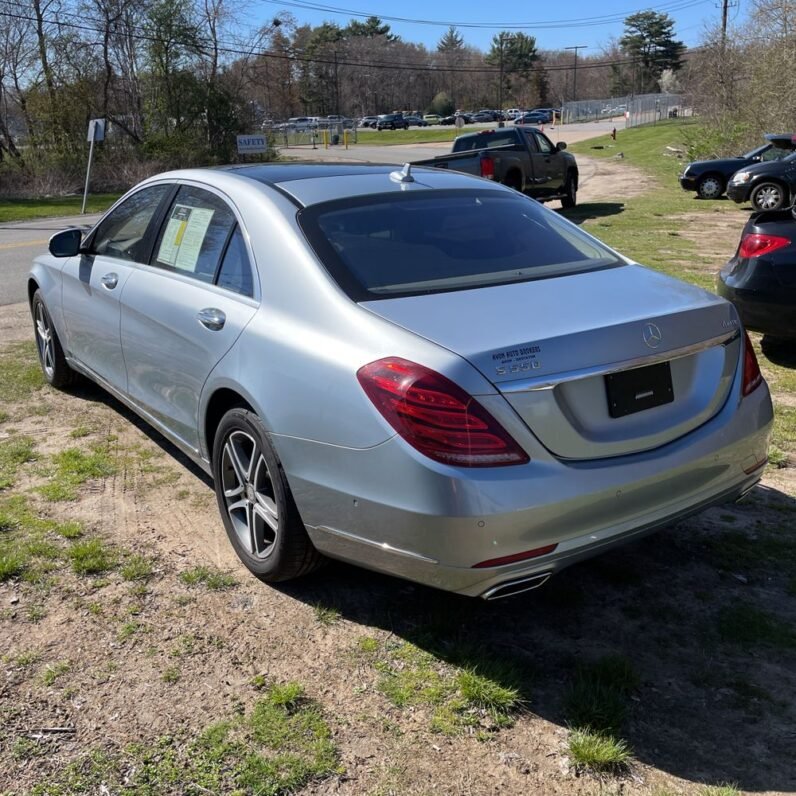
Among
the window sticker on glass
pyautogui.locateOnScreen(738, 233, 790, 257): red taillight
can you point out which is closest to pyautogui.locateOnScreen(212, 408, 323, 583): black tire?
the window sticker on glass

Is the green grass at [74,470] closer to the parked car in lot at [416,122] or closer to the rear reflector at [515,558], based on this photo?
the rear reflector at [515,558]

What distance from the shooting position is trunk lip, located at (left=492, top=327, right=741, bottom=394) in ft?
8.68

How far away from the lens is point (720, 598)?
11.0 feet

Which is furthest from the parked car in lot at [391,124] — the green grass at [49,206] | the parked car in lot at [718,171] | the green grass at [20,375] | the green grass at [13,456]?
the green grass at [13,456]

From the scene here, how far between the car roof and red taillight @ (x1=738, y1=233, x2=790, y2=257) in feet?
9.37

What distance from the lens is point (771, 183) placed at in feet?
56.7

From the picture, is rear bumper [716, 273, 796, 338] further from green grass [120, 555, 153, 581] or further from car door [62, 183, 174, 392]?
green grass [120, 555, 153, 581]

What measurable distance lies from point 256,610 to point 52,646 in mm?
749

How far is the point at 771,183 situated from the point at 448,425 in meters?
17.0

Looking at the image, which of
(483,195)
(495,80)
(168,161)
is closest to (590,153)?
(168,161)

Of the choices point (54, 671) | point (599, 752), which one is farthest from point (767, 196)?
point (54, 671)

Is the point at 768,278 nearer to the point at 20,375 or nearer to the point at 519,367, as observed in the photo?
the point at 519,367

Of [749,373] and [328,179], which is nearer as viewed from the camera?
[749,373]

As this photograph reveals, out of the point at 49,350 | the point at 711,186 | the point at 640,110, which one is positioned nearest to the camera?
the point at 49,350
